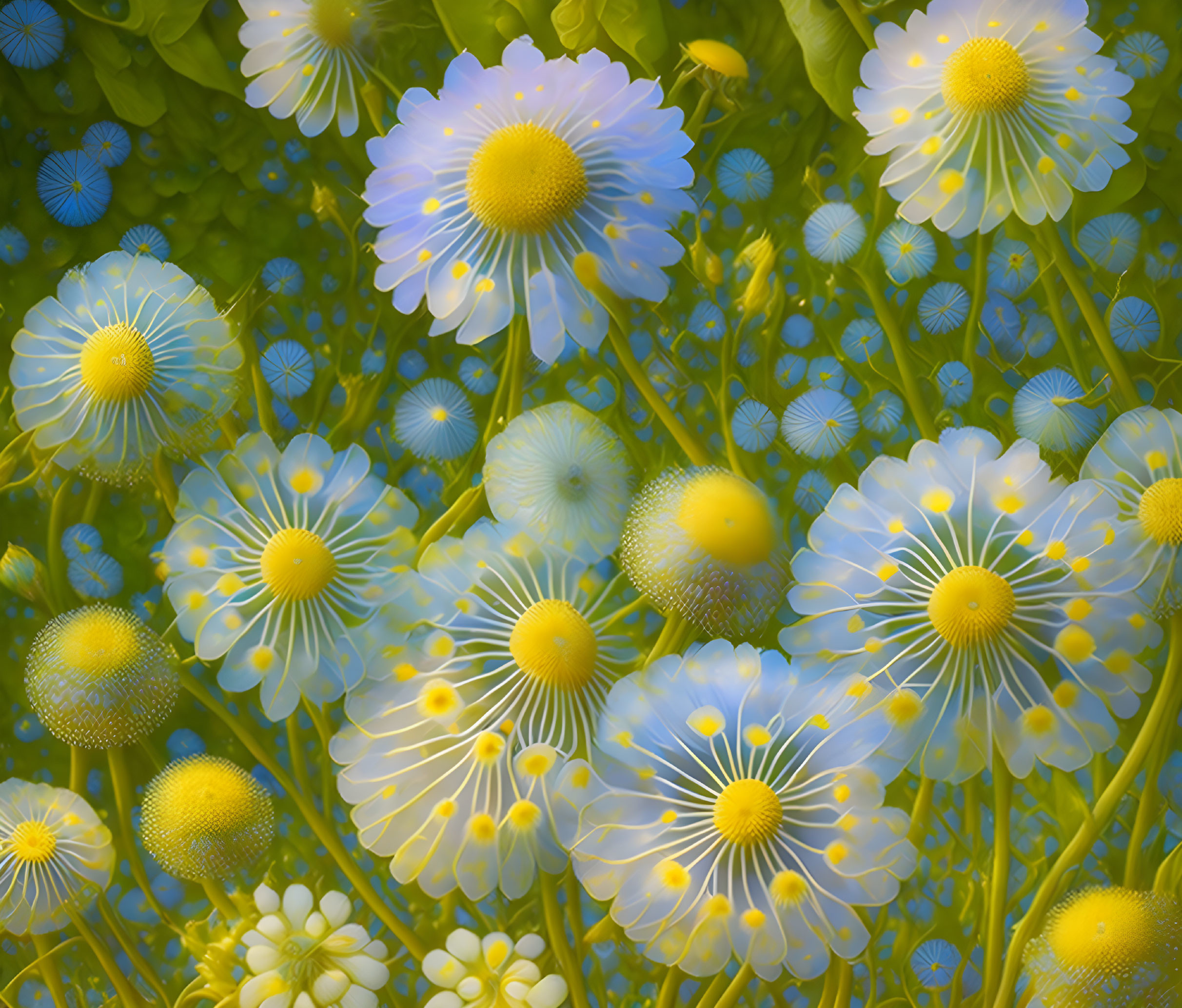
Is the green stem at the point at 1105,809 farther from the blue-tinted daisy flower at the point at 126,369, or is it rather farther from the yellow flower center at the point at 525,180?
the blue-tinted daisy flower at the point at 126,369

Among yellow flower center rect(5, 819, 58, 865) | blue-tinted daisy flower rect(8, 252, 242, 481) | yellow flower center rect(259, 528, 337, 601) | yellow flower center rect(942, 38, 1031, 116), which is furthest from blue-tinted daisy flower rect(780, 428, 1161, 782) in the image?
yellow flower center rect(5, 819, 58, 865)

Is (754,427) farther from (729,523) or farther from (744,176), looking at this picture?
(744,176)

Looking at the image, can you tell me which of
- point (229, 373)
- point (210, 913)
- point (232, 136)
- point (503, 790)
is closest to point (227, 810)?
point (210, 913)

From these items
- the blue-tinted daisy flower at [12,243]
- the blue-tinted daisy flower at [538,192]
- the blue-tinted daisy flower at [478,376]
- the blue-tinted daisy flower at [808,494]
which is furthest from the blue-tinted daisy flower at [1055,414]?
the blue-tinted daisy flower at [12,243]

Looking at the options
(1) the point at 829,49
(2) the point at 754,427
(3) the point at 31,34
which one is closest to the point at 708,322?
(2) the point at 754,427

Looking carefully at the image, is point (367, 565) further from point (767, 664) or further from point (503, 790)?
point (767, 664)

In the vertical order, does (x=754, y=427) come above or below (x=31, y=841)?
above
